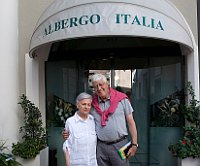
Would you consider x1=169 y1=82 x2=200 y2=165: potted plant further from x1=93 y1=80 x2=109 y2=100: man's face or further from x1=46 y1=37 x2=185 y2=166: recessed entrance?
x1=93 y1=80 x2=109 y2=100: man's face

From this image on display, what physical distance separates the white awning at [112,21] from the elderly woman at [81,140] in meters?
1.30

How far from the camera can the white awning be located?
4590 mm

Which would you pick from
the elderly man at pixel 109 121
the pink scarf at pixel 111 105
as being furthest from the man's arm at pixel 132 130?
A: the pink scarf at pixel 111 105

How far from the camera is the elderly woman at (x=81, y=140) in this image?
3.72 meters

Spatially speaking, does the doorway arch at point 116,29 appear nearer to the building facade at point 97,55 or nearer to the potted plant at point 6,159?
the building facade at point 97,55

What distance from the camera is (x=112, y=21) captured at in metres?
4.57

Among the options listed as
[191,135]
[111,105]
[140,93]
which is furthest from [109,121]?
[140,93]

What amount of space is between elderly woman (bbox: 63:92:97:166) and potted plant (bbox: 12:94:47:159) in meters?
2.13

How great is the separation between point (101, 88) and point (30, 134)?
8.50ft

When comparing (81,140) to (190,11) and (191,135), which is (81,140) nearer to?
(191,135)

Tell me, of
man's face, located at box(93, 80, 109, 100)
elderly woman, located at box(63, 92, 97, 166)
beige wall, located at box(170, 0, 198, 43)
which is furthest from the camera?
beige wall, located at box(170, 0, 198, 43)

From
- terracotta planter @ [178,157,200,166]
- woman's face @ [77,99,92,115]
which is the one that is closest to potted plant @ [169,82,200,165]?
terracotta planter @ [178,157,200,166]

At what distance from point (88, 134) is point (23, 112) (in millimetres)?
2732

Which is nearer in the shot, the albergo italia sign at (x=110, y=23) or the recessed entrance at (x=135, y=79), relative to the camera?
the albergo italia sign at (x=110, y=23)
